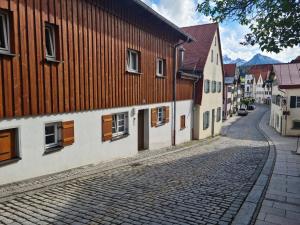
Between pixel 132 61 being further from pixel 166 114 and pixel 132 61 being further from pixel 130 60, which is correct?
pixel 166 114

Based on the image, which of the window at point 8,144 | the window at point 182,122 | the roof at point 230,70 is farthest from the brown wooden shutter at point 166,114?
the roof at point 230,70

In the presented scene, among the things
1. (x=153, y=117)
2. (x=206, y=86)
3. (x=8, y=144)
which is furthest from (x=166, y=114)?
(x=8, y=144)

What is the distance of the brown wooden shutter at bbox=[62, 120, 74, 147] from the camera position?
828cm

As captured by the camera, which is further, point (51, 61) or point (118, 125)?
point (118, 125)

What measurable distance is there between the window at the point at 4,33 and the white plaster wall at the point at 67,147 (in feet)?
5.80

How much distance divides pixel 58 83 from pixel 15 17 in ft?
6.86

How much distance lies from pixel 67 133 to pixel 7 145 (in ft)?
6.21

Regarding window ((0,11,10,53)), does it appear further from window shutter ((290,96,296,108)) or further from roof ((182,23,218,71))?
window shutter ((290,96,296,108))

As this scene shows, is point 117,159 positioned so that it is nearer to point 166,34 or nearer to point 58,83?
point 58,83

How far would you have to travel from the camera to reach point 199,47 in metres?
22.5

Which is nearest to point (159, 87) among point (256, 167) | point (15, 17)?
point (256, 167)

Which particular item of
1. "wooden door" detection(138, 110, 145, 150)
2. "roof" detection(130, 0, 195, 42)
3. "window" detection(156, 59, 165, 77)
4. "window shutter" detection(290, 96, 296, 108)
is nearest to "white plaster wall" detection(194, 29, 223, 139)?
"roof" detection(130, 0, 195, 42)

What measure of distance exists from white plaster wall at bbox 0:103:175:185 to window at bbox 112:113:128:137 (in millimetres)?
219

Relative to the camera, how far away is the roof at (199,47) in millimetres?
21323
